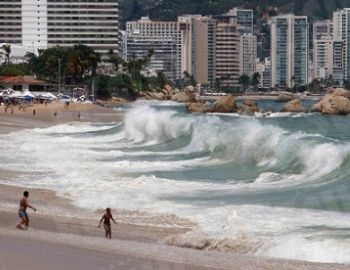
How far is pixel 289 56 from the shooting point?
151500 millimetres

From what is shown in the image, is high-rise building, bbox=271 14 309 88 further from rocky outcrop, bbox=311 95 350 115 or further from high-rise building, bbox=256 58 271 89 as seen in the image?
rocky outcrop, bbox=311 95 350 115

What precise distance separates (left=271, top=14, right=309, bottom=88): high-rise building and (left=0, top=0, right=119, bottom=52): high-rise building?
2703cm

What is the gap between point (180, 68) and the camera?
626 ft

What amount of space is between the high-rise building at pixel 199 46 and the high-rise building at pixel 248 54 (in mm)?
7195

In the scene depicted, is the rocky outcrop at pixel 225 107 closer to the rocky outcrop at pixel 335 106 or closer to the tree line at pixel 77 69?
the rocky outcrop at pixel 335 106

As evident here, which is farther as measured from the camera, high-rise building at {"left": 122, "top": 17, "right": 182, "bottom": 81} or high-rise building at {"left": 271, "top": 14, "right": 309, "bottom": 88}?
high-rise building at {"left": 122, "top": 17, "right": 182, "bottom": 81}

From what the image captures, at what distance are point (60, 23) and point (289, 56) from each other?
40331 mm

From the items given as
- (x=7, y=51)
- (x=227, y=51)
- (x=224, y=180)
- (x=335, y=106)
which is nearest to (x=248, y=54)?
(x=227, y=51)

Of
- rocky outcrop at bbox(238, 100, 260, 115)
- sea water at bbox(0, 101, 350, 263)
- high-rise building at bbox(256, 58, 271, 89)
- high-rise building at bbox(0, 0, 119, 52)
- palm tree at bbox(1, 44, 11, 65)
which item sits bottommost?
rocky outcrop at bbox(238, 100, 260, 115)

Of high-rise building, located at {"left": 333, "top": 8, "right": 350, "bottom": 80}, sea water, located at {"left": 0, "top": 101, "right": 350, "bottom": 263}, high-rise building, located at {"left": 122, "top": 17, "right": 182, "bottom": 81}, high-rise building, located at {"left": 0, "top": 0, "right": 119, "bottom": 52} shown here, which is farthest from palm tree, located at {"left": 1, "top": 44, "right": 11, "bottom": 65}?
sea water, located at {"left": 0, "top": 101, "right": 350, "bottom": 263}

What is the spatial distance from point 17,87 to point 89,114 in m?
25.6

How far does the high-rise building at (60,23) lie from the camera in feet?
463

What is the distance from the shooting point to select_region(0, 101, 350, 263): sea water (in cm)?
1366

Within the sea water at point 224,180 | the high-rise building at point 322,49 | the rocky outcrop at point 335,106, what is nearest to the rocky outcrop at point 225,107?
the rocky outcrop at point 335,106
